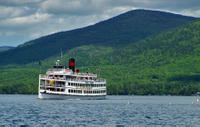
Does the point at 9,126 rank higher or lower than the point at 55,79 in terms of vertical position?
lower

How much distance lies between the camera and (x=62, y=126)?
79.2 metres

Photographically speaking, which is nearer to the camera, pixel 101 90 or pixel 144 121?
pixel 144 121

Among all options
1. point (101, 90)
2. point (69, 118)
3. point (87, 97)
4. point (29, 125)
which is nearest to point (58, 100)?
point (87, 97)

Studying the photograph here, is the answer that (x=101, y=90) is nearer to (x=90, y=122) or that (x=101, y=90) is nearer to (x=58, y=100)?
(x=58, y=100)

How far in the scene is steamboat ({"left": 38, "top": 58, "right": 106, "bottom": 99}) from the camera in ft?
522

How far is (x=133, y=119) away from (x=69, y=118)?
1218 cm

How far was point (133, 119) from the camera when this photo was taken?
92812mm

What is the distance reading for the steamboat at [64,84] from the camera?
522 feet

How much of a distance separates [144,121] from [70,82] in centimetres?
7616

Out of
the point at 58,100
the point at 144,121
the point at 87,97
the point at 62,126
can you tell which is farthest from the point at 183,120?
A: the point at 87,97

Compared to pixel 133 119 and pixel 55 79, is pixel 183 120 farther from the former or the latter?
pixel 55 79

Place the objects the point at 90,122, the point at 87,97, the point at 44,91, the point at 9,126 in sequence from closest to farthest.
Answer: the point at 9,126
the point at 90,122
the point at 44,91
the point at 87,97

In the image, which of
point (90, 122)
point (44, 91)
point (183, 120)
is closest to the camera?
point (90, 122)

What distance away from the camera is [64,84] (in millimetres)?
161500
